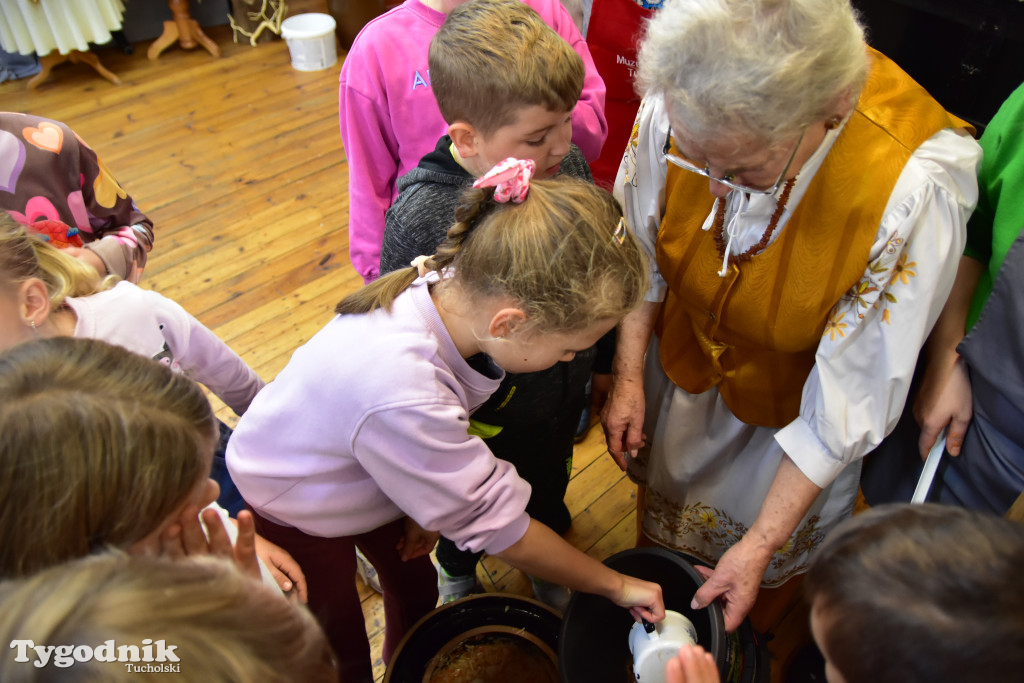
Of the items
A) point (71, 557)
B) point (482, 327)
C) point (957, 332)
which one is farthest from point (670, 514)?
point (71, 557)

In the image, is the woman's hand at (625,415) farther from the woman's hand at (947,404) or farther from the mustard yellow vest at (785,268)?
the woman's hand at (947,404)

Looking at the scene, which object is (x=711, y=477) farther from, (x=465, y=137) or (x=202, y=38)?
(x=202, y=38)

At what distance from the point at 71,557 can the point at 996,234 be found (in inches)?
50.2

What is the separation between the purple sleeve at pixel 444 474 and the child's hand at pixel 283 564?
0.33 m

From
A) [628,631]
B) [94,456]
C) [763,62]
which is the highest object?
[763,62]

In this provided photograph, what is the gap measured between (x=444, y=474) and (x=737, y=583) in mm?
558

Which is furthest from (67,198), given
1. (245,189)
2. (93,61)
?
(93,61)

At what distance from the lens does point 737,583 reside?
1.18 metres

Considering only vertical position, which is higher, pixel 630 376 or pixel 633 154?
pixel 633 154

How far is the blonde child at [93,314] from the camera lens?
1136mm

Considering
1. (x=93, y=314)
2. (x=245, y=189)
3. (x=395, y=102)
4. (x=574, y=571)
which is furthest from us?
(x=245, y=189)

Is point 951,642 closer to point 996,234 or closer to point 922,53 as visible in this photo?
point 996,234

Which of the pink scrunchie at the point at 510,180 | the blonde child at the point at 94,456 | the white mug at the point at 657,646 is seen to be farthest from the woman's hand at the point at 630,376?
the blonde child at the point at 94,456

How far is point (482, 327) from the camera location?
101 cm
